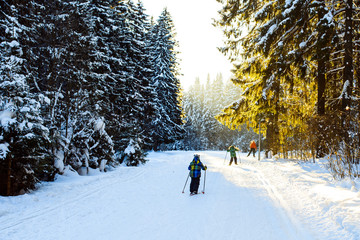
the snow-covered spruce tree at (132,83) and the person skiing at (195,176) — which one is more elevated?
the snow-covered spruce tree at (132,83)

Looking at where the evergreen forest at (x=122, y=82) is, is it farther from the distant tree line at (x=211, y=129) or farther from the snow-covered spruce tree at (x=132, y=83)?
the distant tree line at (x=211, y=129)

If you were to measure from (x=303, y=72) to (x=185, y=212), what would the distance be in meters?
9.31

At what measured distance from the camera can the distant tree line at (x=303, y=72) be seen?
9.57 m

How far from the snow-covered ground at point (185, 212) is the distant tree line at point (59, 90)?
121 centimetres

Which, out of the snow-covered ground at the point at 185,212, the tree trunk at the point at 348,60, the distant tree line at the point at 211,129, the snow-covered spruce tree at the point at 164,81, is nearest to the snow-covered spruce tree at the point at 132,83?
the snow-covered spruce tree at the point at 164,81

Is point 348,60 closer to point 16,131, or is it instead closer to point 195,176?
point 195,176

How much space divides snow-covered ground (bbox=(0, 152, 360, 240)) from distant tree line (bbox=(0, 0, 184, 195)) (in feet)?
3.96

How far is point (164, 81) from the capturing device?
29.7 meters

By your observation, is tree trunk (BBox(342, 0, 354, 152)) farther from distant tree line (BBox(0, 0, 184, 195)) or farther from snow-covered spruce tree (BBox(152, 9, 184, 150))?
snow-covered spruce tree (BBox(152, 9, 184, 150))

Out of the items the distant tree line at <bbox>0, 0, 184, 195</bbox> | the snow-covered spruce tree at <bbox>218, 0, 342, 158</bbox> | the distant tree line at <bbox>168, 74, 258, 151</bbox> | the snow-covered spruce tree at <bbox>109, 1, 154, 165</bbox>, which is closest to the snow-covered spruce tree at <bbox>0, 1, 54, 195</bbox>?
the distant tree line at <bbox>0, 0, 184, 195</bbox>

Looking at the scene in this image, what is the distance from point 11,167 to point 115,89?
1047 centimetres

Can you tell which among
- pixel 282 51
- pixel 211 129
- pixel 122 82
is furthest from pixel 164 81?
pixel 211 129

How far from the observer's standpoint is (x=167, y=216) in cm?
595

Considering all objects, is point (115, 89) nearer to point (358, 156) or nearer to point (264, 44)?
point (264, 44)
